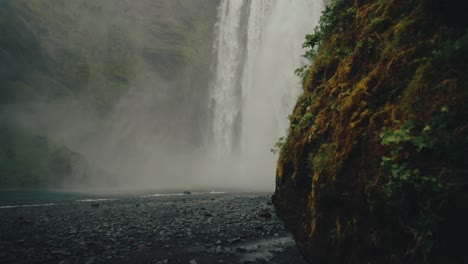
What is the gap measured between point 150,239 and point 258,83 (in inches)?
1902

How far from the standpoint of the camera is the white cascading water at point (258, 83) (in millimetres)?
49969

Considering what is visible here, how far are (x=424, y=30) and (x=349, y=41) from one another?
6.64 feet

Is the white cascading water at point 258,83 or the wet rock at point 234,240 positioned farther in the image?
the white cascading water at point 258,83

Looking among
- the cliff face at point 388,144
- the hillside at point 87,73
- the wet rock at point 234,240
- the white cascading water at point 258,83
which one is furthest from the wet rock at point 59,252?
the hillside at point 87,73

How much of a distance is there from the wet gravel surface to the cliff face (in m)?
2.89

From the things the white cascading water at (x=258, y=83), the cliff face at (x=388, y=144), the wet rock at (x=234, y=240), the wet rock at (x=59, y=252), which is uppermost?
the white cascading water at (x=258, y=83)

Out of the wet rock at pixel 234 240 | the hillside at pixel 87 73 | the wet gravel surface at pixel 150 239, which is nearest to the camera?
the wet gravel surface at pixel 150 239

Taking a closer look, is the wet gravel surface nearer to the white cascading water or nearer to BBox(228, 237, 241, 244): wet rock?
BBox(228, 237, 241, 244): wet rock

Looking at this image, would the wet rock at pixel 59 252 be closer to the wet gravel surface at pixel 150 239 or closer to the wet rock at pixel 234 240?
the wet gravel surface at pixel 150 239

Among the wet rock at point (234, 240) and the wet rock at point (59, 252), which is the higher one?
the wet rock at point (234, 240)

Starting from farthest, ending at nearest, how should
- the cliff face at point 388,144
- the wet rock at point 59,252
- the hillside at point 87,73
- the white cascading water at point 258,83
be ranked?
the white cascading water at point 258,83 → the hillside at point 87,73 → the wet rock at point 59,252 → the cliff face at point 388,144

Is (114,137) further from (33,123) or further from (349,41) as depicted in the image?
(349,41)

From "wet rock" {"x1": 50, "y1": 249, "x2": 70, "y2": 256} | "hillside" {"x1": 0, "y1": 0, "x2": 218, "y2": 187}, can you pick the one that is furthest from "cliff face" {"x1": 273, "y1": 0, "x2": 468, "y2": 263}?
"hillside" {"x1": 0, "y1": 0, "x2": 218, "y2": 187}

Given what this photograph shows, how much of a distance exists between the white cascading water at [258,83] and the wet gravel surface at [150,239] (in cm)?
3423
